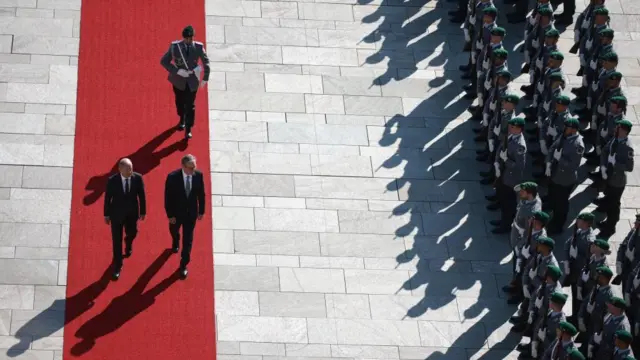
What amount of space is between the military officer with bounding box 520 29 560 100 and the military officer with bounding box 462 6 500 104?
766mm

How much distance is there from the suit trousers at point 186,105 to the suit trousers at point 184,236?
6.74ft

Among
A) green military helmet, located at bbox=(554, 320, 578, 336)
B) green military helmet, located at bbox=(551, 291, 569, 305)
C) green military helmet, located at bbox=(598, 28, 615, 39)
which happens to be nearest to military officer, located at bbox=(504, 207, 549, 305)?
green military helmet, located at bbox=(551, 291, 569, 305)

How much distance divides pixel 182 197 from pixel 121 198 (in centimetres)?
72

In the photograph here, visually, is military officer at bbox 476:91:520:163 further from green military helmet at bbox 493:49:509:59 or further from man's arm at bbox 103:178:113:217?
man's arm at bbox 103:178:113:217

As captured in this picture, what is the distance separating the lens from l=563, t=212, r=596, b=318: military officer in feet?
53.2

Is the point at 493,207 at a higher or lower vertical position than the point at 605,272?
higher

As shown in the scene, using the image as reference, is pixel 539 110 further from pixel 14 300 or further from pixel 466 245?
pixel 14 300

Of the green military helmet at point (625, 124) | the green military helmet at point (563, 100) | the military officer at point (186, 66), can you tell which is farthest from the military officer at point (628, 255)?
the military officer at point (186, 66)

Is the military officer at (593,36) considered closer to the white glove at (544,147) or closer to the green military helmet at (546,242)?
the white glove at (544,147)

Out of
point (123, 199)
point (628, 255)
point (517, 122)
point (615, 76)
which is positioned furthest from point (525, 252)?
point (123, 199)

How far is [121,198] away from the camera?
15.5m

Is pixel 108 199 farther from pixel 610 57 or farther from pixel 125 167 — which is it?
pixel 610 57

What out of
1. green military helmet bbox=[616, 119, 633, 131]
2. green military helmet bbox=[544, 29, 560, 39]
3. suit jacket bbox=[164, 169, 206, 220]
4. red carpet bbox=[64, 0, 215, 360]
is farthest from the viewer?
green military helmet bbox=[544, 29, 560, 39]

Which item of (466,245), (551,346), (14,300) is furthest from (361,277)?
(14,300)
